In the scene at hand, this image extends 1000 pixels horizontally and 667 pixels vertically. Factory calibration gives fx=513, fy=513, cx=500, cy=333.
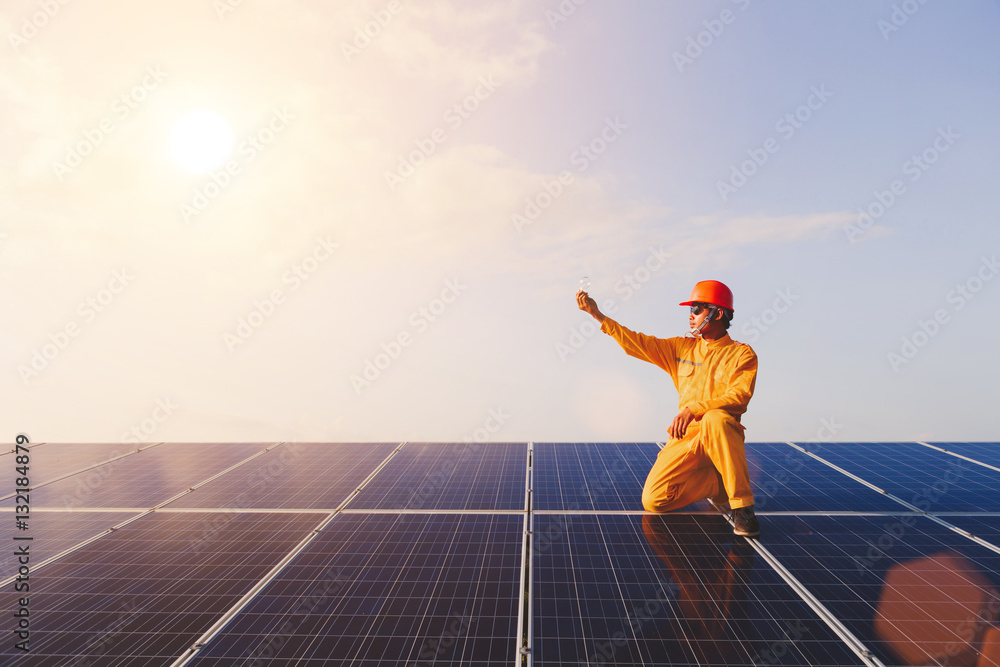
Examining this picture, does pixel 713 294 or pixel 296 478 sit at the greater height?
pixel 713 294

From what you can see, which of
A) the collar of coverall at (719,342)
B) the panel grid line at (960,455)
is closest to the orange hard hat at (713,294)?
the collar of coverall at (719,342)

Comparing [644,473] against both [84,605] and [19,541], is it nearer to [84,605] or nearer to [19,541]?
[84,605]

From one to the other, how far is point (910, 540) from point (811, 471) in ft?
7.80

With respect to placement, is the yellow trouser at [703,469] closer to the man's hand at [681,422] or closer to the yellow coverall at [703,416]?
the yellow coverall at [703,416]

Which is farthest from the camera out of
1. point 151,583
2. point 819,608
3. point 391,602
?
point 151,583

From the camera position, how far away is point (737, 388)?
5719mm

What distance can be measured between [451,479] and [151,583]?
142 inches

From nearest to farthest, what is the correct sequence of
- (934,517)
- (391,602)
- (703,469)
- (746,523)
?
(391,602) → (746,523) → (934,517) → (703,469)

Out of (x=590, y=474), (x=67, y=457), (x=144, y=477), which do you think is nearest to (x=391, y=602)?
(x=590, y=474)

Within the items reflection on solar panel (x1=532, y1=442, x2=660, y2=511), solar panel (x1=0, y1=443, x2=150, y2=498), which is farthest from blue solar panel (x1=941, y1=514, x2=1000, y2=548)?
solar panel (x1=0, y1=443, x2=150, y2=498)

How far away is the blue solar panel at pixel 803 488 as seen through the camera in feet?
20.6

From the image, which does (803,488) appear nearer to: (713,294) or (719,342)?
(719,342)

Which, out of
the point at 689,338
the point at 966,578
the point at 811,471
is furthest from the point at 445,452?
the point at 966,578

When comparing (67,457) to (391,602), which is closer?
(391,602)
